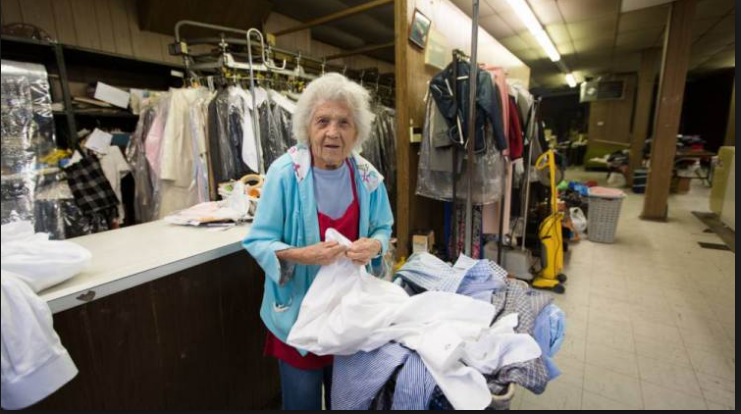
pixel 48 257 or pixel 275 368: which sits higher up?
pixel 48 257

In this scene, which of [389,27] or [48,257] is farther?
[389,27]

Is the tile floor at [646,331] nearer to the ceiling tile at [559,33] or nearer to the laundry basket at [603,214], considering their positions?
the laundry basket at [603,214]

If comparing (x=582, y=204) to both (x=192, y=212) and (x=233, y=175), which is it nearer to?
(x=233, y=175)

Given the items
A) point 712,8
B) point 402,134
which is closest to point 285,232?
point 402,134

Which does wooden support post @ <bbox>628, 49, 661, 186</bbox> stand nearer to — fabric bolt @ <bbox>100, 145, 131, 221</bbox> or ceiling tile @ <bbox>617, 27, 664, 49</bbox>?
ceiling tile @ <bbox>617, 27, 664, 49</bbox>

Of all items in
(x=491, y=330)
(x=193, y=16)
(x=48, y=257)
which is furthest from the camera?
(x=193, y=16)

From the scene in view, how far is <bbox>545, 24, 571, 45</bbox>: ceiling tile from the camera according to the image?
546cm

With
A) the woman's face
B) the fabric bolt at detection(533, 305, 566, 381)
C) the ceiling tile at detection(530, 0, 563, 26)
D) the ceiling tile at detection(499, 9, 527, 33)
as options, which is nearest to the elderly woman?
the woman's face

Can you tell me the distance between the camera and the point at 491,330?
91 cm

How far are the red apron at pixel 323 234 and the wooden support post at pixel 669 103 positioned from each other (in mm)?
5572

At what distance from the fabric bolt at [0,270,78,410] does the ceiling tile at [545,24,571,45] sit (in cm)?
665

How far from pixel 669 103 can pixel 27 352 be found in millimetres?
6465

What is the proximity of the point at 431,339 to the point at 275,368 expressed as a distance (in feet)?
3.96

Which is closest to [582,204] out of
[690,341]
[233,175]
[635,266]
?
[635,266]
